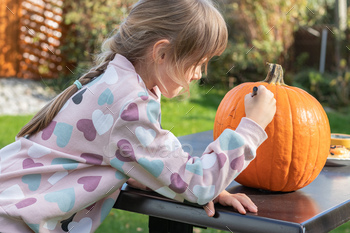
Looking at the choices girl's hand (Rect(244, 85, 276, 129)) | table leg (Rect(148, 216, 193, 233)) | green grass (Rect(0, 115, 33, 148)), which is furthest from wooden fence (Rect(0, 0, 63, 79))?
girl's hand (Rect(244, 85, 276, 129))

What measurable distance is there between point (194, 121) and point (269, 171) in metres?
4.58

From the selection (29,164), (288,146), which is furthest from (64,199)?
(288,146)

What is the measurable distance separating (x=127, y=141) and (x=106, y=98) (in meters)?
0.16

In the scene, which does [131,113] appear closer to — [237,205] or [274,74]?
[237,205]

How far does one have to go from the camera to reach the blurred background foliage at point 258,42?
7.42m

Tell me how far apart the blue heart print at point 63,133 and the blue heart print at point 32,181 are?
11cm

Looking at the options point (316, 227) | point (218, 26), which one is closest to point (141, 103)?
point (218, 26)

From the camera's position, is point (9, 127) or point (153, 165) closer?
point (153, 165)

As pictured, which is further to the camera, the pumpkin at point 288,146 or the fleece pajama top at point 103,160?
the pumpkin at point 288,146

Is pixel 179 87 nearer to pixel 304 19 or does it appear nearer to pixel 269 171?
pixel 269 171

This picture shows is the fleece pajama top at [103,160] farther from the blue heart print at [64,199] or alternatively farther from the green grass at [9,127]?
the green grass at [9,127]

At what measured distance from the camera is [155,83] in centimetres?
142

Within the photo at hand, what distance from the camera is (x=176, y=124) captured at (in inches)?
217

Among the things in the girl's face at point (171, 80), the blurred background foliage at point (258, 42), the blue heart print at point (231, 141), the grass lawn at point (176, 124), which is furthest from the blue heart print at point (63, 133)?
the blurred background foliage at point (258, 42)
